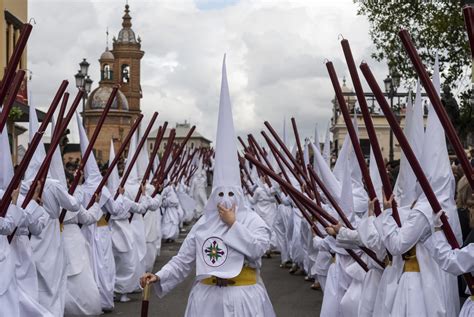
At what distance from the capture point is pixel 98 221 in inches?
503

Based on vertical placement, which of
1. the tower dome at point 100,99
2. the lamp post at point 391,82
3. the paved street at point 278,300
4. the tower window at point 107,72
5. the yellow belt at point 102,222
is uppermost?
the tower window at point 107,72

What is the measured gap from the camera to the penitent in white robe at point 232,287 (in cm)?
726

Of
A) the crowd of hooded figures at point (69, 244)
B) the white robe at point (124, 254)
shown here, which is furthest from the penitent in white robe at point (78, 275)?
the white robe at point (124, 254)

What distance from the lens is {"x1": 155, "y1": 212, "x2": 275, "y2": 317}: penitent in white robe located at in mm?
7262

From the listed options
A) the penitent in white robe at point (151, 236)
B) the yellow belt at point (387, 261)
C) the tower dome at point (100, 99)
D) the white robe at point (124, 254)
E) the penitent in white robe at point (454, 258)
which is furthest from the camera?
the tower dome at point (100, 99)

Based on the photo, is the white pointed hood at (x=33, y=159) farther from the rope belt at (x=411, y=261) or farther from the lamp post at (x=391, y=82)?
the lamp post at (x=391, y=82)

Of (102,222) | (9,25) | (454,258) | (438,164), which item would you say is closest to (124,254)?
(102,222)

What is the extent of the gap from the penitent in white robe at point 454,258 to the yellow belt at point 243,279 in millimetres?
1564

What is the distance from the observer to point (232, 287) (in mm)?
7340

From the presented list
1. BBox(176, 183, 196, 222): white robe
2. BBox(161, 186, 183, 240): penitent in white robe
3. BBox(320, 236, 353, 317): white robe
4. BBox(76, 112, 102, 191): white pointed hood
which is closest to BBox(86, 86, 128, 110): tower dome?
BBox(176, 183, 196, 222): white robe

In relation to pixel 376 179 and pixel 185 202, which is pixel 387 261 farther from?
pixel 185 202

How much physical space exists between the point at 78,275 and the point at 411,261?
18.0 feet

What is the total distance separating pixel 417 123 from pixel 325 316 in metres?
2.73

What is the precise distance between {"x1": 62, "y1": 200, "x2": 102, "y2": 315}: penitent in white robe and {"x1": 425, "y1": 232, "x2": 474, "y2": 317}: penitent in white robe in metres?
5.88
